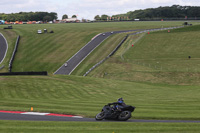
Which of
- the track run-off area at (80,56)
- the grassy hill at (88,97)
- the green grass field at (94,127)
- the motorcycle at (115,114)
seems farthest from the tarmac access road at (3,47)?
the green grass field at (94,127)

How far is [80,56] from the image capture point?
268ft

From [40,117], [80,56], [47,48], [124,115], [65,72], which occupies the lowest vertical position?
[65,72]

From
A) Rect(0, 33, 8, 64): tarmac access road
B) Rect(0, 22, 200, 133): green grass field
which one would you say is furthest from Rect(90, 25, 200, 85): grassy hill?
Rect(0, 33, 8, 64): tarmac access road

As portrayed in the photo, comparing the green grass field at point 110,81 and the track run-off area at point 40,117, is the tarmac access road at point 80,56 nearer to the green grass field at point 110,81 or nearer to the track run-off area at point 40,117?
the green grass field at point 110,81

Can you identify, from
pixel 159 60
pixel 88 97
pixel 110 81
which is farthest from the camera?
pixel 159 60

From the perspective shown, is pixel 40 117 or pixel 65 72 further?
A: pixel 65 72

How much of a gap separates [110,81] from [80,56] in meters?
31.1

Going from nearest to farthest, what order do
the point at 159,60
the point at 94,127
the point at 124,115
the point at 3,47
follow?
the point at 94,127 < the point at 124,115 < the point at 159,60 < the point at 3,47

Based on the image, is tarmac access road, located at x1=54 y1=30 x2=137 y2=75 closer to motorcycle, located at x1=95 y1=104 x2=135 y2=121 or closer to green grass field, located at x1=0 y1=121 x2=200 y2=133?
motorcycle, located at x1=95 y1=104 x2=135 y2=121

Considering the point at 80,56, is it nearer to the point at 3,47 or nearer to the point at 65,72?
the point at 65,72

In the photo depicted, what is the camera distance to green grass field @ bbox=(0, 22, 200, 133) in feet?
65.2

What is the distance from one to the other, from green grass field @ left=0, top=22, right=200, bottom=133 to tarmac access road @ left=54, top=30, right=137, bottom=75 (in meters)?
1.71

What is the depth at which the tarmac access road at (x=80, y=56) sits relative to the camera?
2774 inches

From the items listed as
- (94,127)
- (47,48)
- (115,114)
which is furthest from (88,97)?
(47,48)
